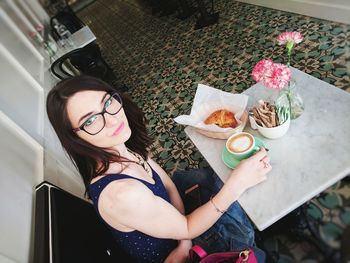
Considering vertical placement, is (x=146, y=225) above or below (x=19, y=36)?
below

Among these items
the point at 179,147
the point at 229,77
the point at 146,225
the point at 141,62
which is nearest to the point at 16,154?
the point at 146,225

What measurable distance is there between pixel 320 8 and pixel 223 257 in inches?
115

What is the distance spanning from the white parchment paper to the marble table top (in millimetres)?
113

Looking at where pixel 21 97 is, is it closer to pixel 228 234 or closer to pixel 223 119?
pixel 223 119

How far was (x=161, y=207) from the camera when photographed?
3.12ft

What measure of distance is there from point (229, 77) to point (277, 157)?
6.13 feet

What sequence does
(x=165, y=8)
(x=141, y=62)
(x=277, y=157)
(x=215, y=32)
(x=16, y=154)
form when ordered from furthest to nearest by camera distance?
(x=165, y=8), (x=141, y=62), (x=215, y=32), (x=16, y=154), (x=277, y=157)

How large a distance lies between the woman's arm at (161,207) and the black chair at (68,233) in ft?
0.49

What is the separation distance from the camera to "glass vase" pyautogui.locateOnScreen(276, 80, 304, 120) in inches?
45.5

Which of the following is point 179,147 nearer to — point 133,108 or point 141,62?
point 133,108

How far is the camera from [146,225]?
3.07ft

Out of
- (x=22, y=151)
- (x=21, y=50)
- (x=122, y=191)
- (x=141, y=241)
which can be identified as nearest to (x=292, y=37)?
(x=122, y=191)

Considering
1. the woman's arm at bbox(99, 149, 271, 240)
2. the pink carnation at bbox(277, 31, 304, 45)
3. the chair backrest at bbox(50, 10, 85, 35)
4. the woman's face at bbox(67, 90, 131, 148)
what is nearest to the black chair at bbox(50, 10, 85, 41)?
the chair backrest at bbox(50, 10, 85, 35)

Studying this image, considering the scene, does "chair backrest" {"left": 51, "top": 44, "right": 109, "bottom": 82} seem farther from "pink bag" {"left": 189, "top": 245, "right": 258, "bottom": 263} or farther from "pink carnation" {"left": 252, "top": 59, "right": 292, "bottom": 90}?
"pink bag" {"left": 189, "top": 245, "right": 258, "bottom": 263}
